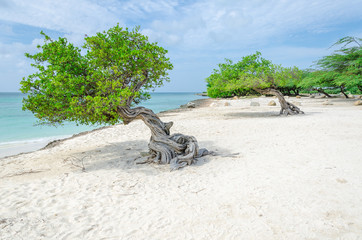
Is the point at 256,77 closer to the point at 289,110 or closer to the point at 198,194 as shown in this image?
the point at 289,110

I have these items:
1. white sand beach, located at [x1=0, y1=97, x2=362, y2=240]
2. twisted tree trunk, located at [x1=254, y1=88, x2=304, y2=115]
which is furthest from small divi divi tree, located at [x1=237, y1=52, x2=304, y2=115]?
white sand beach, located at [x1=0, y1=97, x2=362, y2=240]

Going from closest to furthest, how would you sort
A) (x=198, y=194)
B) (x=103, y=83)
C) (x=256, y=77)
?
(x=198, y=194), (x=103, y=83), (x=256, y=77)

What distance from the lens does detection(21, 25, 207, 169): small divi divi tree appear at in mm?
7258

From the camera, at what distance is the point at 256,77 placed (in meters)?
17.7

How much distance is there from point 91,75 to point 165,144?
351 centimetres

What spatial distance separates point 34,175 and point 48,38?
179 inches

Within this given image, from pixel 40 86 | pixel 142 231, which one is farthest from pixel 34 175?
pixel 142 231

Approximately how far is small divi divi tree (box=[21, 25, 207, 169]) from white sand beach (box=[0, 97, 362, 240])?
115 centimetres

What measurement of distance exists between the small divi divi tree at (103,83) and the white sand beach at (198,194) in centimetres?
115

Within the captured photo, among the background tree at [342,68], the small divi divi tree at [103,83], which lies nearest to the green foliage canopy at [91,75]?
the small divi divi tree at [103,83]

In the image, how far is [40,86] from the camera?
289 inches

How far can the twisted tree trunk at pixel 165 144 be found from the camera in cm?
802

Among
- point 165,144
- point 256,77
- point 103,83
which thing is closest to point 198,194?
point 165,144

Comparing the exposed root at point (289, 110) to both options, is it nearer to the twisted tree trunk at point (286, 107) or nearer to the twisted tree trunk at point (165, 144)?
the twisted tree trunk at point (286, 107)
